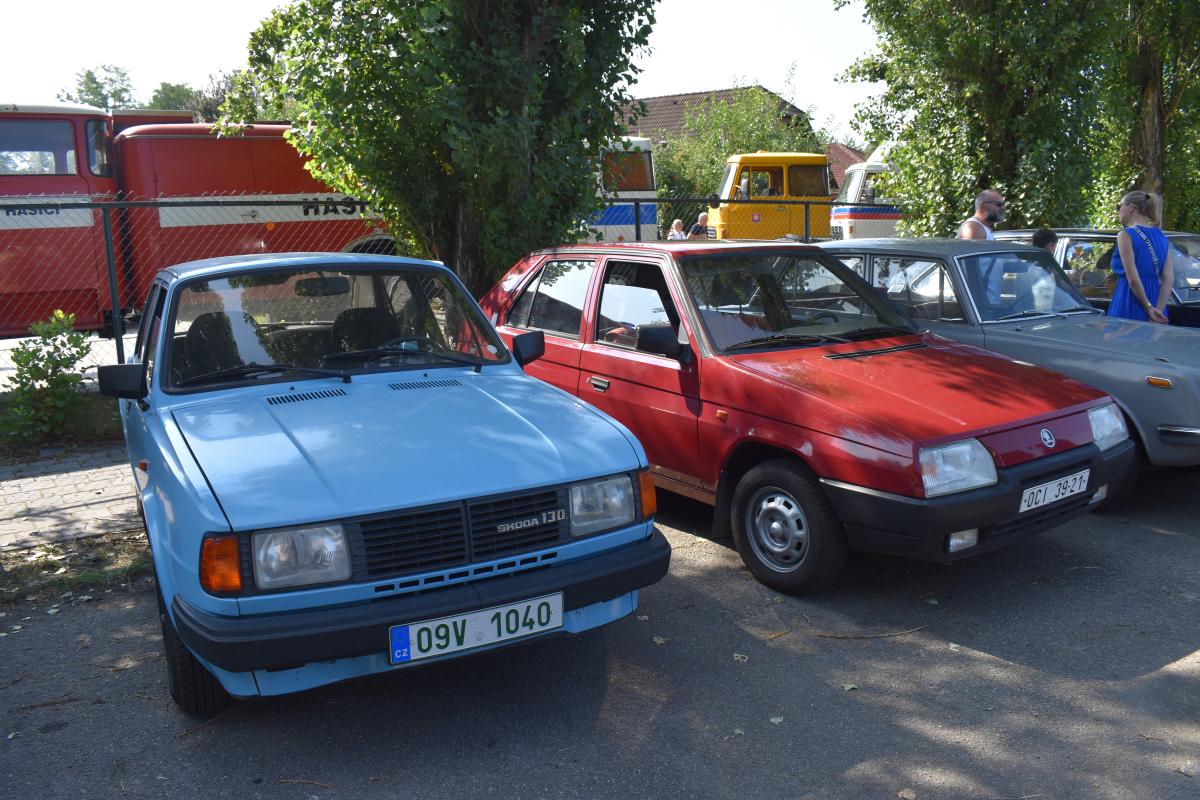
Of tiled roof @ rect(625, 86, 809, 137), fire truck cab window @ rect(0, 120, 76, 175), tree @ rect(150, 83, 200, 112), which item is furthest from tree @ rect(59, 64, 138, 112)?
fire truck cab window @ rect(0, 120, 76, 175)

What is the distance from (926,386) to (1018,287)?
2543 millimetres

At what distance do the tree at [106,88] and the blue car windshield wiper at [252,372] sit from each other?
10019 centimetres

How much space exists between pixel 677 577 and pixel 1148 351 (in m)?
3.25

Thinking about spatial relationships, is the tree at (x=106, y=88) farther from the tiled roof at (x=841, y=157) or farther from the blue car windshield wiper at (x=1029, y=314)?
the blue car windshield wiper at (x=1029, y=314)

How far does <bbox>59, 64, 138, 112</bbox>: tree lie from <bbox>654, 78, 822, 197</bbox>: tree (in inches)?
2942

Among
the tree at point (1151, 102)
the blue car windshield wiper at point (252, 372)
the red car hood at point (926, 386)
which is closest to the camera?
the blue car windshield wiper at point (252, 372)

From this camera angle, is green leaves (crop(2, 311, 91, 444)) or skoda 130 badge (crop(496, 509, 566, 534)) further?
green leaves (crop(2, 311, 91, 444))

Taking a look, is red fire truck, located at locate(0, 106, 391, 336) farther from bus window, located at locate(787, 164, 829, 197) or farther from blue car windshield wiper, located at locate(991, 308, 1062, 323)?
bus window, located at locate(787, 164, 829, 197)

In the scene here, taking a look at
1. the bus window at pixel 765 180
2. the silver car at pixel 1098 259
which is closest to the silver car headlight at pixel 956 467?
the silver car at pixel 1098 259

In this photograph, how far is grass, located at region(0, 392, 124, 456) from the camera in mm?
7957

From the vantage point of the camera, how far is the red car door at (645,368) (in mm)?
5172

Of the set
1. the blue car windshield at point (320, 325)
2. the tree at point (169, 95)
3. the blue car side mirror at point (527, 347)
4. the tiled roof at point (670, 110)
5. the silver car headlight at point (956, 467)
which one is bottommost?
the silver car headlight at point (956, 467)

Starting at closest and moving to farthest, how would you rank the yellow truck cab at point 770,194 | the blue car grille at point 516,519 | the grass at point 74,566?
the blue car grille at point 516,519 → the grass at point 74,566 → the yellow truck cab at point 770,194

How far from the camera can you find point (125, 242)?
12.2 metres
